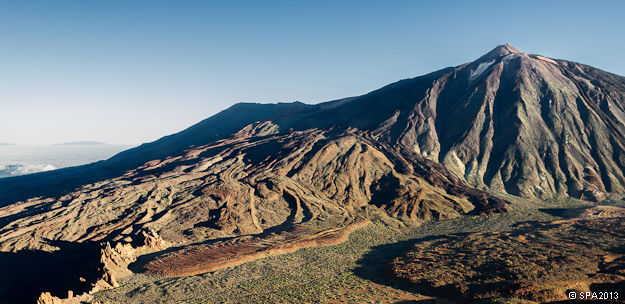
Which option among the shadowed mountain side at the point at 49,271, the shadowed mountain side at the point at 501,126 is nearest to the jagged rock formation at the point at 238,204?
the shadowed mountain side at the point at 49,271

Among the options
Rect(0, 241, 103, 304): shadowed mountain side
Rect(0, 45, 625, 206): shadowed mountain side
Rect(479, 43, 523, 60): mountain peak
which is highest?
Rect(479, 43, 523, 60): mountain peak

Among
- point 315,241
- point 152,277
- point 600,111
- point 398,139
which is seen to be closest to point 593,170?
point 600,111

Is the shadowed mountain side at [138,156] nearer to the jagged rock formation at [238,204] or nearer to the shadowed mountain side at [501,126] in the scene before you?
the shadowed mountain side at [501,126]

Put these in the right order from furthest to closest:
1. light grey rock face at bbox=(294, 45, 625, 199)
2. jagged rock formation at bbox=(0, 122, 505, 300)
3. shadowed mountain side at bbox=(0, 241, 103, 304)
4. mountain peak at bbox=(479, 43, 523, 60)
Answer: mountain peak at bbox=(479, 43, 523, 60) → light grey rock face at bbox=(294, 45, 625, 199) → jagged rock formation at bbox=(0, 122, 505, 300) → shadowed mountain side at bbox=(0, 241, 103, 304)

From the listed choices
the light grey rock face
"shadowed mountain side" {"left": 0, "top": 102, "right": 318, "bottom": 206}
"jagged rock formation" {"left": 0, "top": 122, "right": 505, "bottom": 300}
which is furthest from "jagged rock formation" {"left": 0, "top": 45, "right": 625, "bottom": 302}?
"shadowed mountain side" {"left": 0, "top": 102, "right": 318, "bottom": 206}

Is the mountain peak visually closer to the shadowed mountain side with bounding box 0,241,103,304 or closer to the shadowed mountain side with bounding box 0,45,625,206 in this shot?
the shadowed mountain side with bounding box 0,45,625,206

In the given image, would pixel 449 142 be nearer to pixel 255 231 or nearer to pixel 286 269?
pixel 255 231

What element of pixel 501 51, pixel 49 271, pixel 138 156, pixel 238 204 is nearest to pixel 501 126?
pixel 501 51

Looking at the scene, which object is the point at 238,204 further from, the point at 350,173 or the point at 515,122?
the point at 515,122

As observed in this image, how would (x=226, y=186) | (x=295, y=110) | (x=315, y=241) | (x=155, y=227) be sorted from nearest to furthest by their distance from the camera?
(x=315, y=241)
(x=155, y=227)
(x=226, y=186)
(x=295, y=110)

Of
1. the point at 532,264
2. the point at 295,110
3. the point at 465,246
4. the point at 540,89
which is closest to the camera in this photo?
the point at 532,264

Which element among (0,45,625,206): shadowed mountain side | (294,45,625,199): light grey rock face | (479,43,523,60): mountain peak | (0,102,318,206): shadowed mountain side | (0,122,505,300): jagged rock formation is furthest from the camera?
(479,43,523,60): mountain peak
